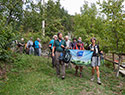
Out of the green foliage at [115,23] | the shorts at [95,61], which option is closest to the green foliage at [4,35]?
the shorts at [95,61]

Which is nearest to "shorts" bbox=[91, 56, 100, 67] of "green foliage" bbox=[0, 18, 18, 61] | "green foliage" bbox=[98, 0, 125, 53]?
"green foliage" bbox=[98, 0, 125, 53]

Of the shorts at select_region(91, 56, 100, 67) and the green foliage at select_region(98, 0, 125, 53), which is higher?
the green foliage at select_region(98, 0, 125, 53)

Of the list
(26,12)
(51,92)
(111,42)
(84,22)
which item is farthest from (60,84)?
(84,22)

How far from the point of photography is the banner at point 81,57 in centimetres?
642

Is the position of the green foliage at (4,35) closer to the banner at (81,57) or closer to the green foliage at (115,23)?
the banner at (81,57)

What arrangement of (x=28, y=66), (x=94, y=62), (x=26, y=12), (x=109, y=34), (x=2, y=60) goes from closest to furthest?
(x=26, y=12), (x=94, y=62), (x=2, y=60), (x=28, y=66), (x=109, y=34)

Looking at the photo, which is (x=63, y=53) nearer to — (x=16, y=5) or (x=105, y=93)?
(x=105, y=93)

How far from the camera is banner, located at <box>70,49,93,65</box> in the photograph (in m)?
6.42

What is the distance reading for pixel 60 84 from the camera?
5234 mm

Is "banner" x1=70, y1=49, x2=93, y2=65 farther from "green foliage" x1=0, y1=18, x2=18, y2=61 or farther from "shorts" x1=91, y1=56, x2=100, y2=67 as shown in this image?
"green foliage" x1=0, y1=18, x2=18, y2=61

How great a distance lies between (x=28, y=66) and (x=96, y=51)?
13.0ft

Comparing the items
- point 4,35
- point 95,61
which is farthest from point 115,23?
point 4,35

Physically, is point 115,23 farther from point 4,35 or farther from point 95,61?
point 4,35

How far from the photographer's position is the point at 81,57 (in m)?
6.54
